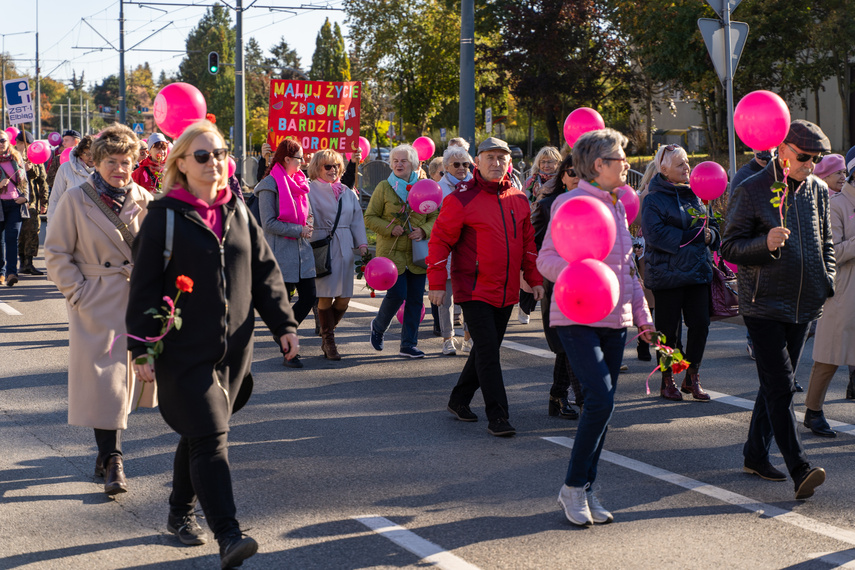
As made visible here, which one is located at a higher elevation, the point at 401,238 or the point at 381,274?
the point at 401,238

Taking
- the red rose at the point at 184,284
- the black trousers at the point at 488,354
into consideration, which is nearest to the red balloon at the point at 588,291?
the red rose at the point at 184,284

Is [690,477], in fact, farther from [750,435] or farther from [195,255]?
[195,255]

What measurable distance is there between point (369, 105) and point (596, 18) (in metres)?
21.2

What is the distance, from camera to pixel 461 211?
Result: 6.54m

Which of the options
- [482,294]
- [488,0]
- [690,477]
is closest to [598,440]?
[690,477]

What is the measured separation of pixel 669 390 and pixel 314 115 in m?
9.18

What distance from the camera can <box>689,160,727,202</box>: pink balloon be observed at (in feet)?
27.8

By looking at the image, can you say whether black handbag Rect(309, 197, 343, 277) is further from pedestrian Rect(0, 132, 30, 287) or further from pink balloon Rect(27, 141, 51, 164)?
pink balloon Rect(27, 141, 51, 164)

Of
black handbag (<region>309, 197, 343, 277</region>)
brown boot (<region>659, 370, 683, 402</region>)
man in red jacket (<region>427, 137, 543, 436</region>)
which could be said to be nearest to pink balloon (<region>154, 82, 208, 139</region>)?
black handbag (<region>309, 197, 343, 277</region>)

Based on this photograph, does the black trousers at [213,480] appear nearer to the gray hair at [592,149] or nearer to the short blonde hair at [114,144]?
the short blonde hair at [114,144]

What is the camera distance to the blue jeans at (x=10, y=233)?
13648 mm

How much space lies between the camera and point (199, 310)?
409cm

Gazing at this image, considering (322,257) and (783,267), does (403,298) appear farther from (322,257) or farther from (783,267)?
(783,267)

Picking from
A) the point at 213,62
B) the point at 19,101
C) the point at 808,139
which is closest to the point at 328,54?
the point at 213,62
